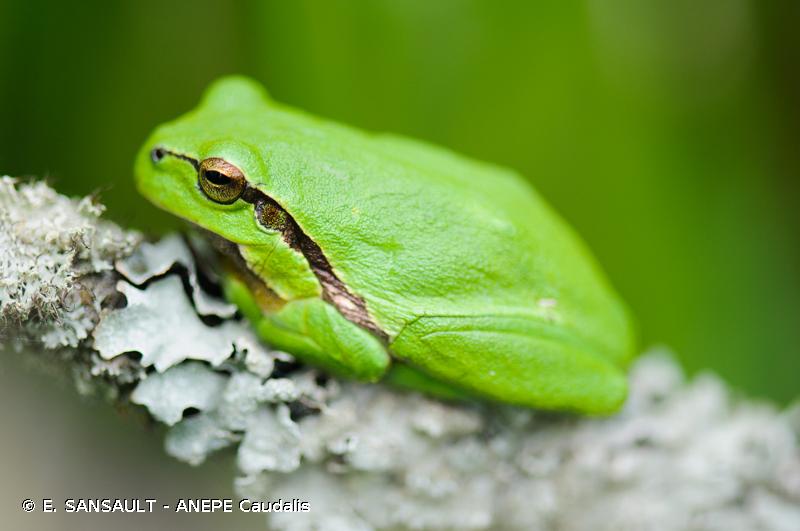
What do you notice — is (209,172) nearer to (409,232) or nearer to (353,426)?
(409,232)

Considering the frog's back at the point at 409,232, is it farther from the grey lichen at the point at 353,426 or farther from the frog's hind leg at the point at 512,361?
the grey lichen at the point at 353,426

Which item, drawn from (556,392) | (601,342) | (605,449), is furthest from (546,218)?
(605,449)

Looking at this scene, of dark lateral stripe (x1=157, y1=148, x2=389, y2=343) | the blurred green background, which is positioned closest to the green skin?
dark lateral stripe (x1=157, y1=148, x2=389, y2=343)

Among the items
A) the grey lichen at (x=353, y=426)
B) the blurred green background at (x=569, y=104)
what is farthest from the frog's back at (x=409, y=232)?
the blurred green background at (x=569, y=104)

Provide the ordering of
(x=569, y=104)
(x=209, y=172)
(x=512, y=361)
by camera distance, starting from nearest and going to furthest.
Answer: (x=209, y=172) < (x=512, y=361) < (x=569, y=104)

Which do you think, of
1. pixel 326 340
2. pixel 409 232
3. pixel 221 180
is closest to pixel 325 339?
pixel 326 340

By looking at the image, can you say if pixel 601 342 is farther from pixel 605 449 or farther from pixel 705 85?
pixel 705 85

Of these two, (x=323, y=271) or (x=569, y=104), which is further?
(x=569, y=104)
